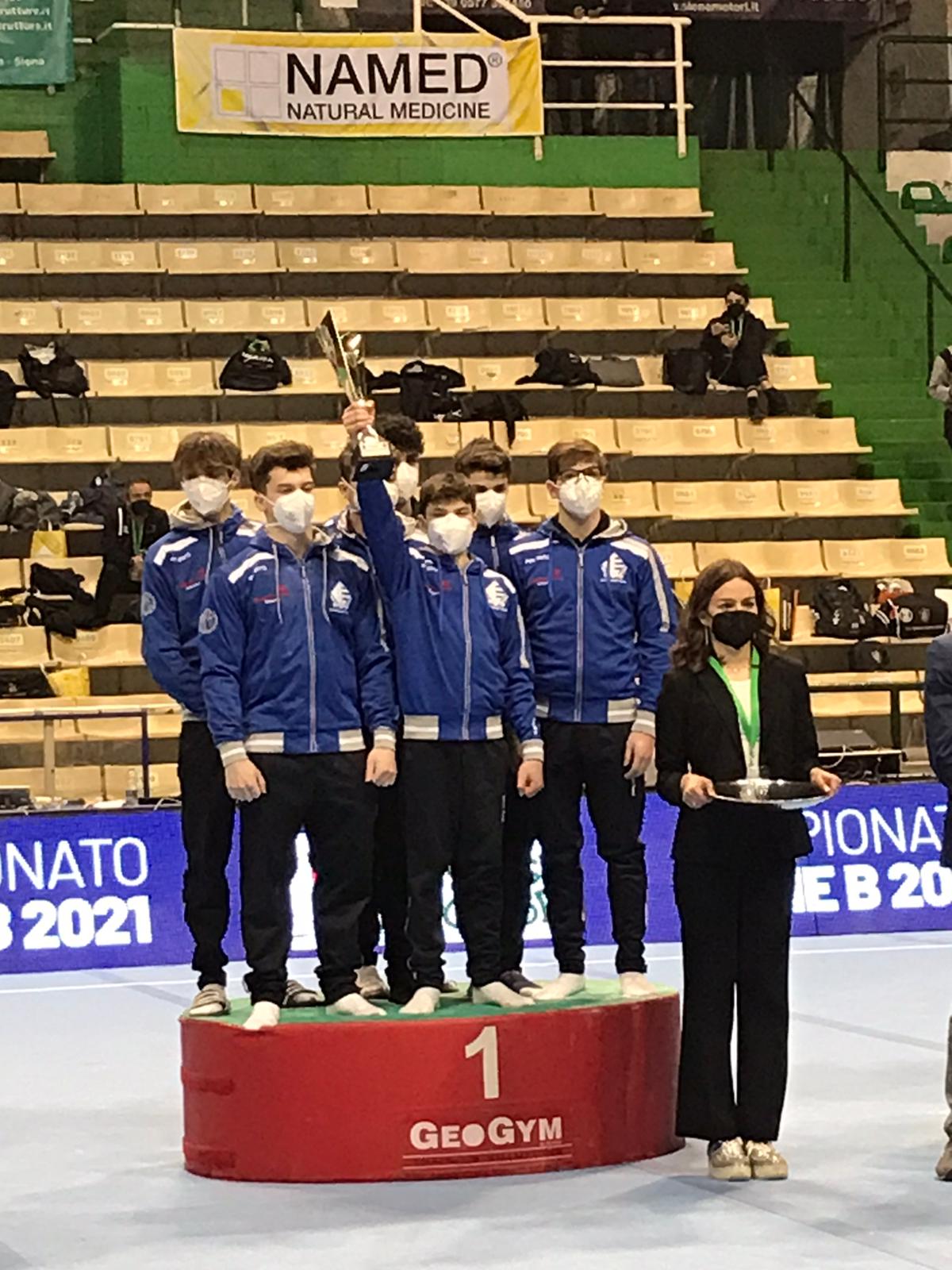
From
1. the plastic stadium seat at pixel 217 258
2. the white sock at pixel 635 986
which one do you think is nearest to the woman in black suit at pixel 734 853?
the white sock at pixel 635 986

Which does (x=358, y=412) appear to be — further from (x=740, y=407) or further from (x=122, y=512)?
(x=740, y=407)

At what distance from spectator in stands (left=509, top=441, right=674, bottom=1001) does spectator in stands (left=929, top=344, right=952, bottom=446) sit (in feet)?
33.8

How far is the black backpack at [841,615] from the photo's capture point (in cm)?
1659

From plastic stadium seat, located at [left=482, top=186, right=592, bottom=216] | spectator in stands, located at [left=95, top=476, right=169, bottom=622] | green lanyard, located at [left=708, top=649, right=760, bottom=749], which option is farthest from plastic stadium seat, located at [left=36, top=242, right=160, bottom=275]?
green lanyard, located at [left=708, top=649, right=760, bottom=749]

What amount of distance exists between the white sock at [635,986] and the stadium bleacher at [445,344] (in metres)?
9.04

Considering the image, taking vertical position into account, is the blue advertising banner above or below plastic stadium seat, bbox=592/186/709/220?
below

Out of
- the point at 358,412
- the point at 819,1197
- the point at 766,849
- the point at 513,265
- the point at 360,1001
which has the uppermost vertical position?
the point at 513,265

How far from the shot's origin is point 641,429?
61.1ft

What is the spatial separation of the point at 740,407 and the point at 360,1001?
41.9 feet

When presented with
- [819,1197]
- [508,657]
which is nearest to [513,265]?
[508,657]

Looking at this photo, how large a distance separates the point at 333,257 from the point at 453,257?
40.9 inches

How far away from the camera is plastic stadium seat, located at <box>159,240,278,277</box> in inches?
767

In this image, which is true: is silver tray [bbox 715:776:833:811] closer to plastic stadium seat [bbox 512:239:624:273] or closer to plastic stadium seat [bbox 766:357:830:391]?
plastic stadium seat [bbox 766:357:830:391]

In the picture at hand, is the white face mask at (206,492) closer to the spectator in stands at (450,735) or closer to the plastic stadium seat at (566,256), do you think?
the spectator in stands at (450,735)
